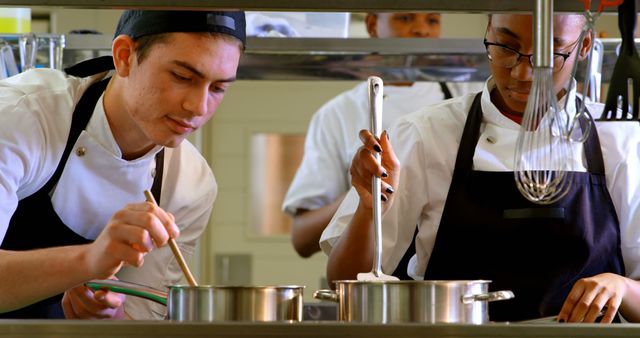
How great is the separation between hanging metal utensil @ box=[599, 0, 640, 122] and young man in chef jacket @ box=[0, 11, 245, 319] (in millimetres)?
754

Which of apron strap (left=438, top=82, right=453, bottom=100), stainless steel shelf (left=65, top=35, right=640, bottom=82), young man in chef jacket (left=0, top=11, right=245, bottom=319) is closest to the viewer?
young man in chef jacket (left=0, top=11, right=245, bottom=319)

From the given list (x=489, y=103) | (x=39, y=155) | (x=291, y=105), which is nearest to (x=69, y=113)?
(x=39, y=155)

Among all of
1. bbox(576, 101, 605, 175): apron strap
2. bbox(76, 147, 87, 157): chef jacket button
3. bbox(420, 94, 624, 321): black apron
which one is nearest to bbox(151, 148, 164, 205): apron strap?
bbox(76, 147, 87, 157): chef jacket button

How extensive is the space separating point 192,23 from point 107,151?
0.34m

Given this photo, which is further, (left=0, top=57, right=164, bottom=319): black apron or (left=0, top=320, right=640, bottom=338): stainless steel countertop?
(left=0, top=57, right=164, bottom=319): black apron

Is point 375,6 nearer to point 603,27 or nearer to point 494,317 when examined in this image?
point 494,317

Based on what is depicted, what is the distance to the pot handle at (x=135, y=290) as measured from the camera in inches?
58.6

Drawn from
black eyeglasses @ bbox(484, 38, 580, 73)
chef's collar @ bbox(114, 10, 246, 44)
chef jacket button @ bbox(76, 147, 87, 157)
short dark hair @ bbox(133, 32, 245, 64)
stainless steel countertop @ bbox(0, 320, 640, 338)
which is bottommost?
stainless steel countertop @ bbox(0, 320, 640, 338)

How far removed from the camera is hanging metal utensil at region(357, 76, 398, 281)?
62.7 inches

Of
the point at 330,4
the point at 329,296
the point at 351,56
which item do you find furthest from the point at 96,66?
the point at 330,4

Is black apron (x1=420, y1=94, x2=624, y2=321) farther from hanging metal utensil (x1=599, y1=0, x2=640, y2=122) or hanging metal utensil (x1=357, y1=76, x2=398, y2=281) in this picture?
hanging metal utensil (x1=599, y1=0, x2=640, y2=122)

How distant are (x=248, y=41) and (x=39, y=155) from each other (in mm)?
578

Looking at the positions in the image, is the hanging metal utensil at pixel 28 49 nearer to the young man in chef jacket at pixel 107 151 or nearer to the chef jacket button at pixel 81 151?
the young man in chef jacket at pixel 107 151

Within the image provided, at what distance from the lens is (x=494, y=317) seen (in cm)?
189
